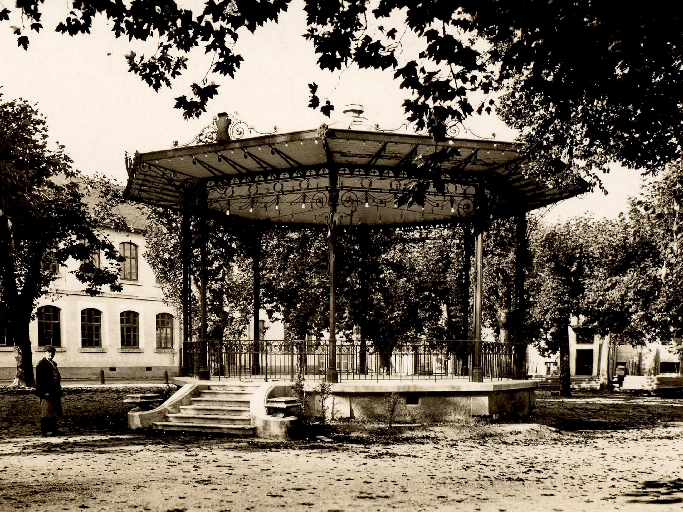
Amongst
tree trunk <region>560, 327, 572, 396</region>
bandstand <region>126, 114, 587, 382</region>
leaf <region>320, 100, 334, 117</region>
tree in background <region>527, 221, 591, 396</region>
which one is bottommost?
tree trunk <region>560, 327, 572, 396</region>

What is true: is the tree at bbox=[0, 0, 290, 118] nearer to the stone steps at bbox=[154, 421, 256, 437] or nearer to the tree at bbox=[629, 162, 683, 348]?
the stone steps at bbox=[154, 421, 256, 437]

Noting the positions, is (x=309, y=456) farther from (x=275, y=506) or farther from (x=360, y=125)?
(x=360, y=125)

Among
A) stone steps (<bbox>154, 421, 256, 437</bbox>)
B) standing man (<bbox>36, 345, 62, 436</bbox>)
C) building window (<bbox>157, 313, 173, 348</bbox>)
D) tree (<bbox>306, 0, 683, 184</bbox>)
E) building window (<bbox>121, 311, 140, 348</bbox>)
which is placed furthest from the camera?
building window (<bbox>157, 313, 173, 348</bbox>)

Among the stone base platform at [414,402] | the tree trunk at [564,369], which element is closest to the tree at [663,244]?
the tree trunk at [564,369]

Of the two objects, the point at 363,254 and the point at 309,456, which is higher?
the point at 363,254

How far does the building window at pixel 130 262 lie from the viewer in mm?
46600

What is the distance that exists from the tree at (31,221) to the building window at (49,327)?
32.2 ft

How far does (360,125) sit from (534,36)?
24.2 ft

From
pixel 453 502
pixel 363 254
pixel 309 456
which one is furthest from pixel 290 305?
pixel 453 502

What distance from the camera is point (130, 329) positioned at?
4634 cm

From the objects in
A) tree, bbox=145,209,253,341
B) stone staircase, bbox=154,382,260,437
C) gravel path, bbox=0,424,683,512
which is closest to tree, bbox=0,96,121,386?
tree, bbox=145,209,253,341

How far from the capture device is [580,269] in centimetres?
3067

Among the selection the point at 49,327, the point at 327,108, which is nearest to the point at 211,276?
the point at 49,327

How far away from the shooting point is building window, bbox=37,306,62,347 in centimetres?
4156
